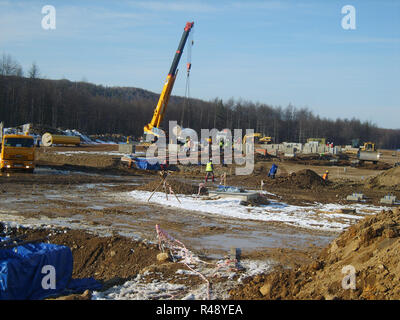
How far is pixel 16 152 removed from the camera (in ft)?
72.4

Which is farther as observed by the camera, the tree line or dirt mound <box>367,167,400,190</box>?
the tree line

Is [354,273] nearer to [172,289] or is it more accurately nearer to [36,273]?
[172,289]

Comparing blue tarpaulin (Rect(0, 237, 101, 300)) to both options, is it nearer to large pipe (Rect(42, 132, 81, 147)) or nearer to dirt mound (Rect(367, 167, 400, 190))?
dirt mound (Rect(367, 167, 400, 190))

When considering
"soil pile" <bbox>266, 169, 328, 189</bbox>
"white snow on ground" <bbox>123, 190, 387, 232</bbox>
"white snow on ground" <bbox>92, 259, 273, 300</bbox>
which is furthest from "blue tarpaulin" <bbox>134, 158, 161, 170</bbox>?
"white snow on ground" <bbox>92, 259, 273, 300</bbox>

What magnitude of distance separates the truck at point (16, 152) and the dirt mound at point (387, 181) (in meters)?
21.7

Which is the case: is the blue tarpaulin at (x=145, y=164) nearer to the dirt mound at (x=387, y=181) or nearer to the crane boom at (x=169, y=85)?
the crane boom at (x=169, y=85)

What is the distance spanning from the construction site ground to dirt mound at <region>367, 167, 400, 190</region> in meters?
1.25

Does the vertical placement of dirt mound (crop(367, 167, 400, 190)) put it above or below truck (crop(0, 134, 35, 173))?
below

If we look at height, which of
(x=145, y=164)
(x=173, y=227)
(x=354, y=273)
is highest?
(x=145, y=164)

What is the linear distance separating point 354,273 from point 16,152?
68.6 feet

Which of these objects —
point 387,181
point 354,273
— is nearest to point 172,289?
point 354,273

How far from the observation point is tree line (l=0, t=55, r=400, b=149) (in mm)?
70625

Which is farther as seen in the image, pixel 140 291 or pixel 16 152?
pixel 16 152
